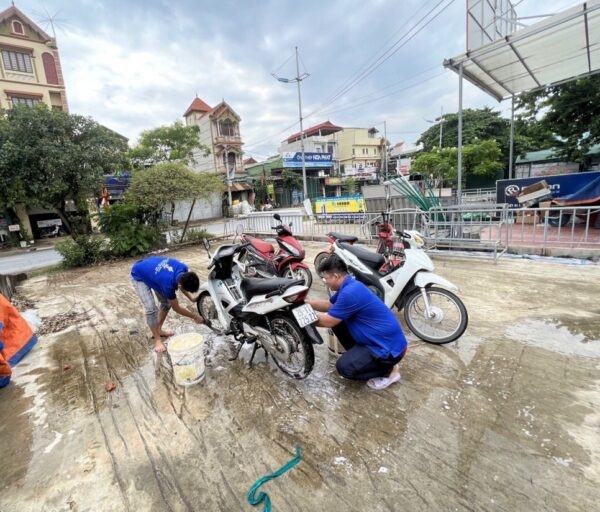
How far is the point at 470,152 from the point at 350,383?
1810cm

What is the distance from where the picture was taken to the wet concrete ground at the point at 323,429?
1.69 m

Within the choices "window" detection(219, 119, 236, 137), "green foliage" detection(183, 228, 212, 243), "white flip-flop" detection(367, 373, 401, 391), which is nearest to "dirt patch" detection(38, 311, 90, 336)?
"white flip-flop" detection(367, 373, 401, 391)

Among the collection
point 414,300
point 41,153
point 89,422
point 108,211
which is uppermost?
point 41,153

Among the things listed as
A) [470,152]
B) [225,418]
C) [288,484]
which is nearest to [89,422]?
[225,418]

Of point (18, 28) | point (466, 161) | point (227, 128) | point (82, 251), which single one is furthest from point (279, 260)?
point (227, 128)

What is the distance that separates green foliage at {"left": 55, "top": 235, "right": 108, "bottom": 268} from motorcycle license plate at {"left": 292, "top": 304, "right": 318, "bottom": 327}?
28.7ft

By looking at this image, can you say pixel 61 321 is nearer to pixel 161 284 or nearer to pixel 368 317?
pixel 161 284

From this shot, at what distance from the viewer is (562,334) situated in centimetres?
313

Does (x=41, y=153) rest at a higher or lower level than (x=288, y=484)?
higher

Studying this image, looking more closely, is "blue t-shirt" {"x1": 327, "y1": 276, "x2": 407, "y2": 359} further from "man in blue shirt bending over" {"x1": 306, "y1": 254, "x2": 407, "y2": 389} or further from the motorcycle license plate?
the motorcycle license plate

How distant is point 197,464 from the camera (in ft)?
6.30

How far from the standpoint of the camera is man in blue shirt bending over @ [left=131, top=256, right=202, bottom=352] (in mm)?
2949

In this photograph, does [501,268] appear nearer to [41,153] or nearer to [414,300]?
[414,300]

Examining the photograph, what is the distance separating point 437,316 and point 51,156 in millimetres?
8787
